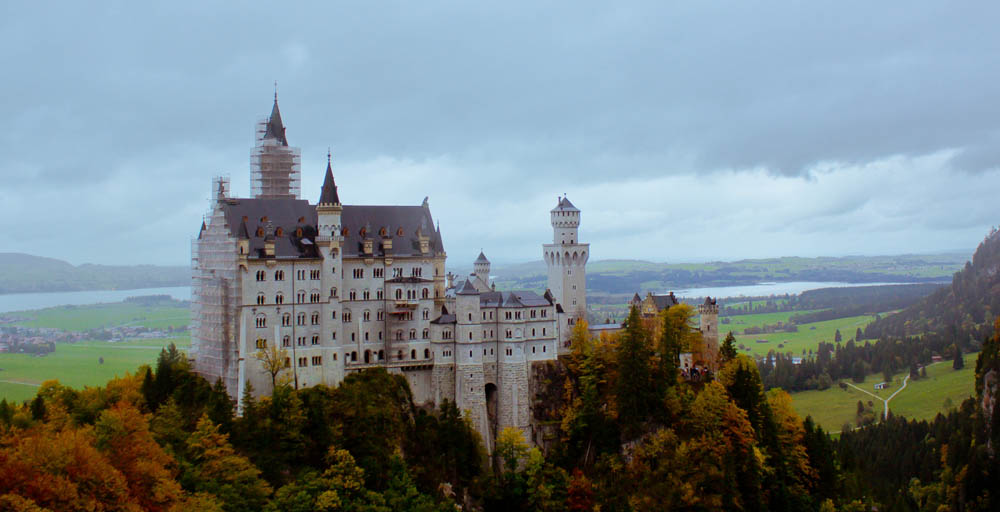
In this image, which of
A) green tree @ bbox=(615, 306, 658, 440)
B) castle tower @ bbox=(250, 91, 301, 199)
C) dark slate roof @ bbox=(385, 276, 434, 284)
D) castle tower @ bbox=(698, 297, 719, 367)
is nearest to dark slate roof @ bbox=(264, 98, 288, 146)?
castle tower @ bbox=(250, 91, 301, 199)

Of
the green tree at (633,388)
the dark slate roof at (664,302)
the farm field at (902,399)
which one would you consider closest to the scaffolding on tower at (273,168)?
the green tree at (633,388)

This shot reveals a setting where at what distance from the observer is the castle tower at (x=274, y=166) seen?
313ft

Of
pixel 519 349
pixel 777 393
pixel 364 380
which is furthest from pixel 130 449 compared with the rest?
pixel 777 393

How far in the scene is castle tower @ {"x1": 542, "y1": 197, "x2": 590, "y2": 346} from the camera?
10119cm

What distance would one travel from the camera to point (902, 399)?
18200 cm

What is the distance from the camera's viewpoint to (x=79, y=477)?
60.4 metres

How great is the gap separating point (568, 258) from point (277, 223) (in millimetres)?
32656

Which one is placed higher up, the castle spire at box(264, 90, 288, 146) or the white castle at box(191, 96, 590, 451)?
the castle spire at box(264, 90, 288, 146)

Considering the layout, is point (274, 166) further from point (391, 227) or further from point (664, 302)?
point (664, 302)

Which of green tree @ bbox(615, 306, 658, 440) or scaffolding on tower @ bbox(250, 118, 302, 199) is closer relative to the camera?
green tree @ bbox(615, 306, 658, 440)

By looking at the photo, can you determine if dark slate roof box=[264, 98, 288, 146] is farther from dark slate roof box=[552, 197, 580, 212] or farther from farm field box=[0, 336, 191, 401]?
farm field box=[0, 336, 191, 401]

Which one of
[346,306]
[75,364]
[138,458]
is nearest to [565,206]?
[346,306]

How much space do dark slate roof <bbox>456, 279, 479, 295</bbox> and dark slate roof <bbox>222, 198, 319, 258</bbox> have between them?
46.4 feet

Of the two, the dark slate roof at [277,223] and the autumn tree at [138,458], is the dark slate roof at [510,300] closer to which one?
the dark slate roof at [277,223]
